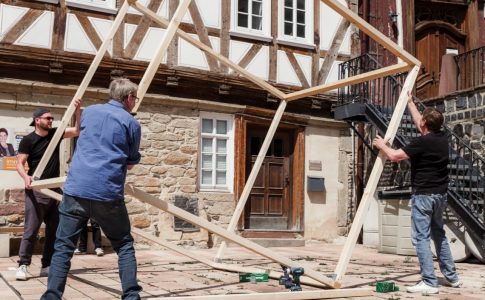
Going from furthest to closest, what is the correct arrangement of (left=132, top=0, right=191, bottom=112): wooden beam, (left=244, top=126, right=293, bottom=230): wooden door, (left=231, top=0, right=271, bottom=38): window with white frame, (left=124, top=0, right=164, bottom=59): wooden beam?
(left=244, top=126, right=293, bottom=230): wooden door
(left=231, top=0, right=271, bottom=38): window with white frame
(left=124, top=0, right=164, bottom=59): wooden beam
(left=132, top=0, right=191, bottom=112): wooden beam

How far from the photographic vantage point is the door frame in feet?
34.0

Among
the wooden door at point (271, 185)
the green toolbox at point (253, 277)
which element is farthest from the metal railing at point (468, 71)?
the green toolbox at point (253, 277)

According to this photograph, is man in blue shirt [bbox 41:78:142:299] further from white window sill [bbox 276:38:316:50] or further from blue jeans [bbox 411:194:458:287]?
white window sill [bbox 276:38:316:50]

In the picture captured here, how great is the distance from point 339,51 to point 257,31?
1.75 m

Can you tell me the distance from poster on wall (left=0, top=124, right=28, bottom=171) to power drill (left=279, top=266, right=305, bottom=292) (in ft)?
17.2

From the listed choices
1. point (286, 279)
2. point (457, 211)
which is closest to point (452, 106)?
point (457, 211)

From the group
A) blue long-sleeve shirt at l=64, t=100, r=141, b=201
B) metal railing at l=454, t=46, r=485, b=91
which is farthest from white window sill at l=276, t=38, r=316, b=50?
blue long-sleeve shirt at l=64, t=100, r=141, b=201

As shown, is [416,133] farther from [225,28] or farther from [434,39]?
[434,39]

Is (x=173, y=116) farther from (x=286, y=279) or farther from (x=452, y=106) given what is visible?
(x=286, y=279)

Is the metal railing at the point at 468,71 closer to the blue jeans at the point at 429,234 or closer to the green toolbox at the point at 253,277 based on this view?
the blue jeans at the point at 429,234

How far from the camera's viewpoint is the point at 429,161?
5.27 meters

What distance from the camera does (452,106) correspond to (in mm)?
10453

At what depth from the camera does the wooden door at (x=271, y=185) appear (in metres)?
10.8

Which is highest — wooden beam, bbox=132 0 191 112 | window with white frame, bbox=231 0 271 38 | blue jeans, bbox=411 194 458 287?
window with white frame, bbox=231 0 271 38
